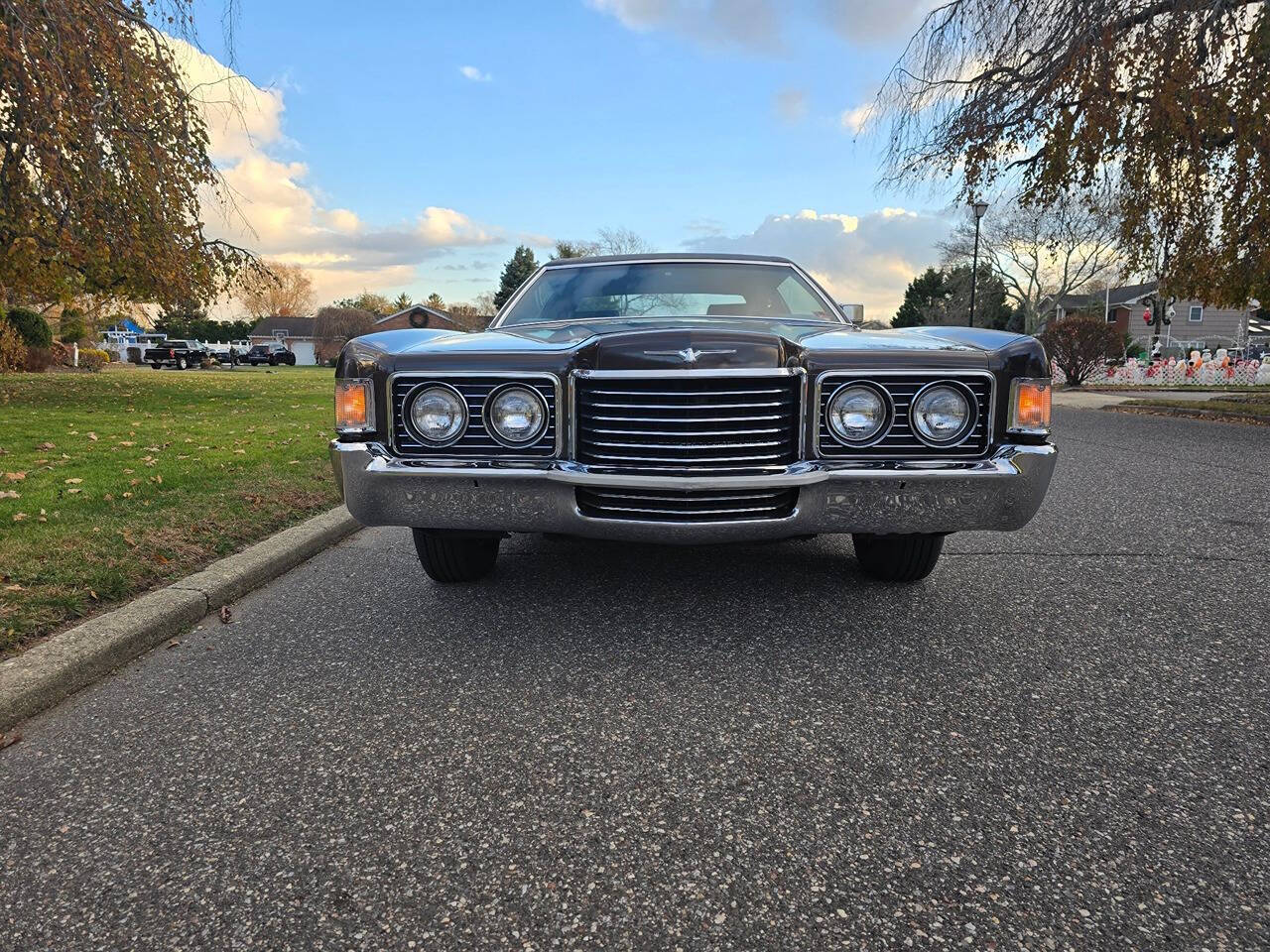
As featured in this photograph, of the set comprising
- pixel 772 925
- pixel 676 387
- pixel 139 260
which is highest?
pixel 139 260

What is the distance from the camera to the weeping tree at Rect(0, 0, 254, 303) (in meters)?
8.70

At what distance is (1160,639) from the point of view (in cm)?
293

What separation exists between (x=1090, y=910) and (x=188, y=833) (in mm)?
1878

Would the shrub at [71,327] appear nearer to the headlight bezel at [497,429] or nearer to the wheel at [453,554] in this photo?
the wheel at [453,554]

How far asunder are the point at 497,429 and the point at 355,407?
1.74 ft

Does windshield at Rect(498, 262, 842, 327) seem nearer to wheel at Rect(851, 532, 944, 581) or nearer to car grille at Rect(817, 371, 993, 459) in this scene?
wheel at Rect(851, 532, 944, 581)

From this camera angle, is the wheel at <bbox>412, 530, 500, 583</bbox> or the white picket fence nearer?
the wheel at <bbox>412, 530, 500, 583</bbox>

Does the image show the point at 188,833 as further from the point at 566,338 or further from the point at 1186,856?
the point at 1186,856

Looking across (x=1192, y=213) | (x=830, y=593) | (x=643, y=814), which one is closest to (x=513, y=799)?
(x=643, y=814)

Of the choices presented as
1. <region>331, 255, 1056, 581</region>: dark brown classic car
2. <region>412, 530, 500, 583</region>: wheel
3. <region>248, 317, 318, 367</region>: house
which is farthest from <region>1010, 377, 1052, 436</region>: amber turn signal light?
<region>248, 317, 318, 367</region>: house

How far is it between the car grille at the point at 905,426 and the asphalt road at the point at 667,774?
0.70m

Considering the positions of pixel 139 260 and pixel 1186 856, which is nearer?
pixel 1186 856

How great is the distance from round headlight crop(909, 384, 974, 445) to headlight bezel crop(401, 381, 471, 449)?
153cm

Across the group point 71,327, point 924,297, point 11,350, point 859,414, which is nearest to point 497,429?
point 859,414
